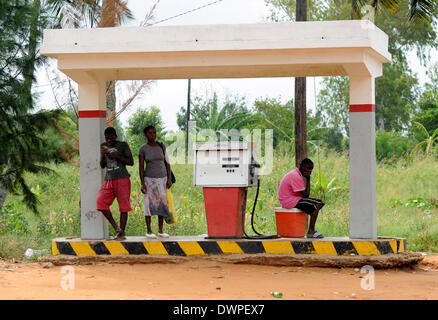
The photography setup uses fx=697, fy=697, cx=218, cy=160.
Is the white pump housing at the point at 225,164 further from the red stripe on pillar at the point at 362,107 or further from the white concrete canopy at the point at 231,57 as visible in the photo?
the red stripe on pillar at the point at 362,107

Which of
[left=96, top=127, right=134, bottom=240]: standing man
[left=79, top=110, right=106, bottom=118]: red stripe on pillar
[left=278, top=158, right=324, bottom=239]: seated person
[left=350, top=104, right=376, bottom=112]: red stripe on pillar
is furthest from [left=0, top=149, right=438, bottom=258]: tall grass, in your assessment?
[left=350, top=104, right=376, bottom=112]: red stripe on pillar

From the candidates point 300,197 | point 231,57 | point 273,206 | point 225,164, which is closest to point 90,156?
point 225,164

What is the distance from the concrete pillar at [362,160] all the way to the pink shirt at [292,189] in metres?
0.81

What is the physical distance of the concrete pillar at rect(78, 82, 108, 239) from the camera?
1095cm

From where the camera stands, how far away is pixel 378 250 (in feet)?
34.0

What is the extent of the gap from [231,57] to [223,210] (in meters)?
2.33

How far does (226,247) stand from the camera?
34.6ft

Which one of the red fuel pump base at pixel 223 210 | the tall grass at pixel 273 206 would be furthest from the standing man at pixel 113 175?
the tall grass at pixel 273 206

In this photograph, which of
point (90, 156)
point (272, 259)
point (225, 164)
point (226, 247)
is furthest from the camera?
point (90, 156)

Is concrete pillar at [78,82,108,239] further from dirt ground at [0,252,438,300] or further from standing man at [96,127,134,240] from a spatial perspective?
dirt ground at [0,252,438,300]

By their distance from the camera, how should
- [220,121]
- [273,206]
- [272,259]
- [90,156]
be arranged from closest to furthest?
[272,259]
[90,156]
[273,206]
[220,121]

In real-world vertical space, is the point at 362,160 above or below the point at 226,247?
above

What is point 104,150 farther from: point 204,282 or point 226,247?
point 204,282
